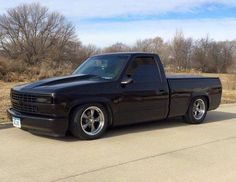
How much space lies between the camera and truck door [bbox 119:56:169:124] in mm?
8133

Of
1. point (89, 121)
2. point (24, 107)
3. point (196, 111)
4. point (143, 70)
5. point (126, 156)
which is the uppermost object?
point (143, 70)

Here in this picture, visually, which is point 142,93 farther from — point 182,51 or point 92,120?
point 182,51

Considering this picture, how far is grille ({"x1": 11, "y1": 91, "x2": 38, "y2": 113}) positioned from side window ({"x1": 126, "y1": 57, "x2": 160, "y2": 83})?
2027 millimetres

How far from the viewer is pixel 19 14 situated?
6169cm

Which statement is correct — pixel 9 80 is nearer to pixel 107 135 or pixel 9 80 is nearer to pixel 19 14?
pixel 107 135

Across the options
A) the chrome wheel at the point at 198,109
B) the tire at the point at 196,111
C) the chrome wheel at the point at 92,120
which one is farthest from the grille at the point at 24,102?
the chrome wheel at the point at 198,109

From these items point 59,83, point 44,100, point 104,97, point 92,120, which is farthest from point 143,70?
point 44,100

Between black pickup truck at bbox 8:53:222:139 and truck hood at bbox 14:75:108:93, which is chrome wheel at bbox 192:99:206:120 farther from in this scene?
truck hood at bbox 14:75:108:93

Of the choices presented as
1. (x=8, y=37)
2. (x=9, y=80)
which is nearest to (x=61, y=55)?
(x=8, y=37)

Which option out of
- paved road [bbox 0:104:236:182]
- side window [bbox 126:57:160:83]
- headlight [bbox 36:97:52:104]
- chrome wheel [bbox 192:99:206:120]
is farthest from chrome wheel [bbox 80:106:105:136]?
chrome wheel [bbox 192:99:206:120]

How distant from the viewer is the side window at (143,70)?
843cm

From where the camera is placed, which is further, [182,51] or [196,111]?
[182,51]

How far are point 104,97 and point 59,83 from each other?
88 cm

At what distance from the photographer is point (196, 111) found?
9945 millimetres
